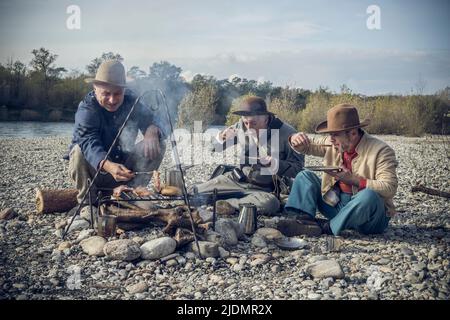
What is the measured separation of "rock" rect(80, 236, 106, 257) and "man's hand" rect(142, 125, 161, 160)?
0.99 meters

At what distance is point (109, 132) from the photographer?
4449 mm

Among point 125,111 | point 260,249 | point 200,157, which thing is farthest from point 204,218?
point 200,157

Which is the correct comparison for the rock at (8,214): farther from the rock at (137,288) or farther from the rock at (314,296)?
the rock at (314,296)

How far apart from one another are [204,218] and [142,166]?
2.96 ft

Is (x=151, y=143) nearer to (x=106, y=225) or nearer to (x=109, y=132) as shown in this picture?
(x=109, y=132)

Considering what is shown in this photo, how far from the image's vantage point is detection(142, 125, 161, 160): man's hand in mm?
4320

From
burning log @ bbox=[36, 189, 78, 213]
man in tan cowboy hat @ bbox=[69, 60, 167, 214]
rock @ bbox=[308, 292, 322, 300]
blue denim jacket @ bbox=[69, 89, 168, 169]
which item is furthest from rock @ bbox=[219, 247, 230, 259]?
burning log @ bbox=[36, 189, 78, 213]

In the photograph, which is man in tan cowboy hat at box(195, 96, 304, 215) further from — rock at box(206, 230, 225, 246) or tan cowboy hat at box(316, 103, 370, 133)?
tan cowboy hat at box(316, 103, 370, 133)

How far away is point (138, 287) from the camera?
303cm

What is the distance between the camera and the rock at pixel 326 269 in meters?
3.19

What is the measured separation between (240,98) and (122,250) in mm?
11797

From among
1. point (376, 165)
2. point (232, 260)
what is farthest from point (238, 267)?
point (376, 165)
